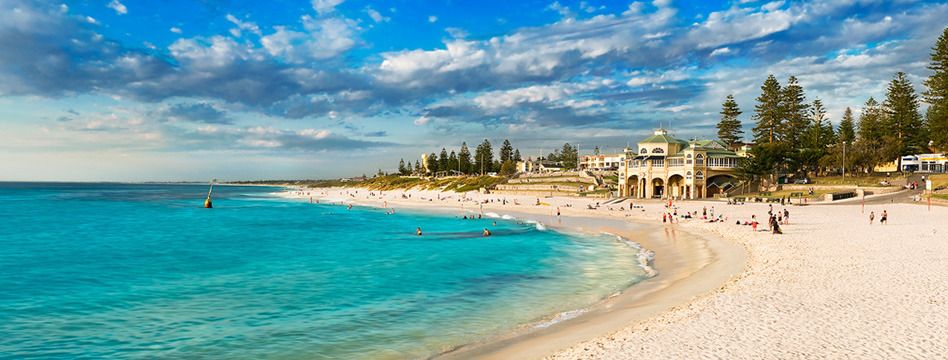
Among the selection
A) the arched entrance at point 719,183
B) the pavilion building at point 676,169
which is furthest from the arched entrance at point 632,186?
the arched entrance at point 719,183

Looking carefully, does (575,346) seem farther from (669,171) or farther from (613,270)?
(669,171)

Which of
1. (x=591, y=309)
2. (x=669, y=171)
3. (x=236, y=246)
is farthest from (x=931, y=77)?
(x=236, y=246)

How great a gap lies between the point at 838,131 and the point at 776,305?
9306 cm

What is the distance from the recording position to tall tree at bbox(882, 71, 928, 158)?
Result: 74.5 meters

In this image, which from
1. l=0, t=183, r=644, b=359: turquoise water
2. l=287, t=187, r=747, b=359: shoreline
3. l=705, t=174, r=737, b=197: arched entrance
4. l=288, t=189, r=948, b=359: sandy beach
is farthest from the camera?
l=705, t=174, r=737, b=197: arched entrance

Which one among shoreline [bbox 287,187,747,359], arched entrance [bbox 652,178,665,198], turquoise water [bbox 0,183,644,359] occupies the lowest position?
turquoise water [bbox 0,183,644,359]

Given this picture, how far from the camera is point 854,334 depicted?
11047mm

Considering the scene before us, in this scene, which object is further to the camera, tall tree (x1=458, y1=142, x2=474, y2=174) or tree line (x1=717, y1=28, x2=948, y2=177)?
tall tree (x1=458, y1=142, x2=474, y2=174)

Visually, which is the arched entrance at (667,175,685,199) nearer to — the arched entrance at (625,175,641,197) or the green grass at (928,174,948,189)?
the arched entrance at (625,175,641,197)

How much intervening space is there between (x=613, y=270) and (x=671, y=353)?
1279cm

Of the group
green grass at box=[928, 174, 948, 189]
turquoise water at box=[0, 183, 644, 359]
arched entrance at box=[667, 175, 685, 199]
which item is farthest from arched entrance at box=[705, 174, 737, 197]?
turquoise water at box=[0, 183, 644, 359]

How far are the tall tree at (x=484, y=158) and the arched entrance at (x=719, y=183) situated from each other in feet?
282

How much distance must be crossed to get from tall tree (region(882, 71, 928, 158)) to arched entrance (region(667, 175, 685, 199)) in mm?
30193

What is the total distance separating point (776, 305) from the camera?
45.1ft
